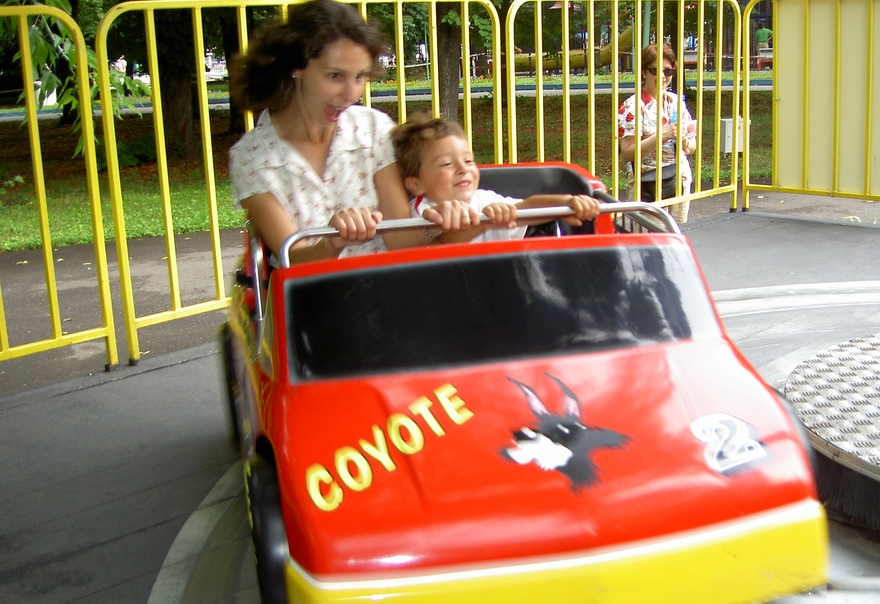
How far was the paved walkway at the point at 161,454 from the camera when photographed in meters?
2.84

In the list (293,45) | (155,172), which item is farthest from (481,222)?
(155,172)

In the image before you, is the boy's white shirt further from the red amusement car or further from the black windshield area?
the black windshield area

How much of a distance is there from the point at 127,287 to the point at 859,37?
5.50 m

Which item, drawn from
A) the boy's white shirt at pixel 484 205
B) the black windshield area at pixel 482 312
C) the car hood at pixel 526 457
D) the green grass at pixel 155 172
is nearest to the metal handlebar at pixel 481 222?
the black windshield area at pixel 482 312

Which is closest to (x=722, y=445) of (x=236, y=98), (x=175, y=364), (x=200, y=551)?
(x=200, y=551)

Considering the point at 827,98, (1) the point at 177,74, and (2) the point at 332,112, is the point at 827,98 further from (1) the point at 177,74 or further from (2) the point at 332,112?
(1) the point at 177,74

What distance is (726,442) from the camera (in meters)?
2.12

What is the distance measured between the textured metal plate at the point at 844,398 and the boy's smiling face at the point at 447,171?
1341 millimetres

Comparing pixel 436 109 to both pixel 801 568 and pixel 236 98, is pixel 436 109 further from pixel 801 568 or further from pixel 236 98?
pixel 801 568

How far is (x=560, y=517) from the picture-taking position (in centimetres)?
192

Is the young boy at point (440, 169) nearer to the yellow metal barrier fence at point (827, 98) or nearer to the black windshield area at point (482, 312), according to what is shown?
the black windshield area at point (482, 312)

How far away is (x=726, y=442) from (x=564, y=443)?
355mm

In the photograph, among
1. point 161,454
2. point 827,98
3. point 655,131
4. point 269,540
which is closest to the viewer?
point 269,540

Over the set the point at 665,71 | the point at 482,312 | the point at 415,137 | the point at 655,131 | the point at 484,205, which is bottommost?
the point at 482,312
